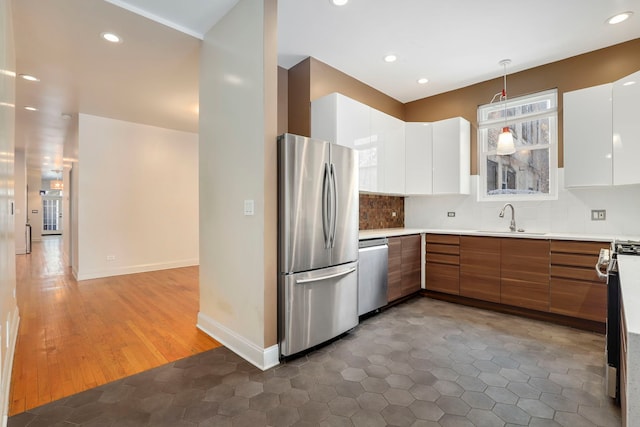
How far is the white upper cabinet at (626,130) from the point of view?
284 cm

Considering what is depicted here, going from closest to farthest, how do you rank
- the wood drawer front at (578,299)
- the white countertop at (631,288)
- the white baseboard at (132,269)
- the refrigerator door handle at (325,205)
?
the white countertop at (631,288) < the refrigerator door handle at (325,205) < the wood drawer front at (578,299) < the white baseboard at (132,269)

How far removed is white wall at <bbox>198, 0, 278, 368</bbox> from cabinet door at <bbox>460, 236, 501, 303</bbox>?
250 cm

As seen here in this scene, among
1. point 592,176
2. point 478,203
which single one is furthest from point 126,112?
point 592,176

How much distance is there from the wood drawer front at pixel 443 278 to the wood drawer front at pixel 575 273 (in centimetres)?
97

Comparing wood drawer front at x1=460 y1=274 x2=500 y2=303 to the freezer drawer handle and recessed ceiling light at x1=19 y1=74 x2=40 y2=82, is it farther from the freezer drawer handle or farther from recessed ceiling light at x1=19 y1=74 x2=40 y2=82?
recessed ceiling light at x1=19 y1=74 x2=40 y2=82

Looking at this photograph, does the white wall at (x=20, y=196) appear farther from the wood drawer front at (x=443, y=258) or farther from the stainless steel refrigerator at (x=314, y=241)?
the wood drawer front at (x=443, y=258)

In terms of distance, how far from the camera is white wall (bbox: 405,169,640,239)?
3.21m

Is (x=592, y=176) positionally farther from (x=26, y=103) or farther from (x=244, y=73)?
(x=26, y=103)

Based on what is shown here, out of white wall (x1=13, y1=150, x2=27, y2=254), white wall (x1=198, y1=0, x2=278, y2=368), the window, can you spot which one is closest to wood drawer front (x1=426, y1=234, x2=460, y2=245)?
the window

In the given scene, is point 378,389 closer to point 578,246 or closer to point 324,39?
point 578,246

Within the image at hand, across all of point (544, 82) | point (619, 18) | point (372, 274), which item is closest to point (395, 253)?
point (372, 274)

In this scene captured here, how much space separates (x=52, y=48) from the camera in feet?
9.95

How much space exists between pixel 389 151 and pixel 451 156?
2.81 ft

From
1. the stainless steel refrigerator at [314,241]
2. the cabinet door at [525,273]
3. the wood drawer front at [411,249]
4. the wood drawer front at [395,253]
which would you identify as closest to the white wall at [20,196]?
the stainless steel refrigerator at [314,241]
